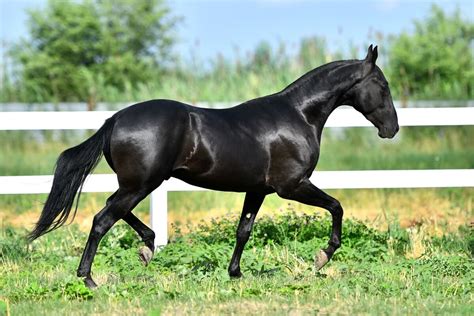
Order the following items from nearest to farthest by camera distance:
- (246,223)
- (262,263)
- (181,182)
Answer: (246,223) → (262,263) → (181,182)

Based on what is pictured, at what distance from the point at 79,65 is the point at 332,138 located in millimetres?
10106

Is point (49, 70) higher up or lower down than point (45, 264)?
higher up

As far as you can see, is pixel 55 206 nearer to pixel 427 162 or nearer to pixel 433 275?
pixel 433 275

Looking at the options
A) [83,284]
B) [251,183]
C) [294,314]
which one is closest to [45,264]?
[83,284]

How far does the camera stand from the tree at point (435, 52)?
2122cm

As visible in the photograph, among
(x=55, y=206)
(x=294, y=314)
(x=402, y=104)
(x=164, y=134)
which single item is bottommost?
(x=294, y=314)

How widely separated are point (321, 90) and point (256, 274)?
1.57m

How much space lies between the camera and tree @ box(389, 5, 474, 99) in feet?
69.6

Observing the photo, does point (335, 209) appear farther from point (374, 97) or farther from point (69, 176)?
point (69, 176)

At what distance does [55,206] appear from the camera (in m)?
6.84

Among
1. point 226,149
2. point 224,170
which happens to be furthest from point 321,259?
point 226,149

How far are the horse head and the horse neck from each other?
0.06 metres

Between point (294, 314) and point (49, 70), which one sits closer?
point (294, 314)

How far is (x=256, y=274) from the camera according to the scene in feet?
24.1
